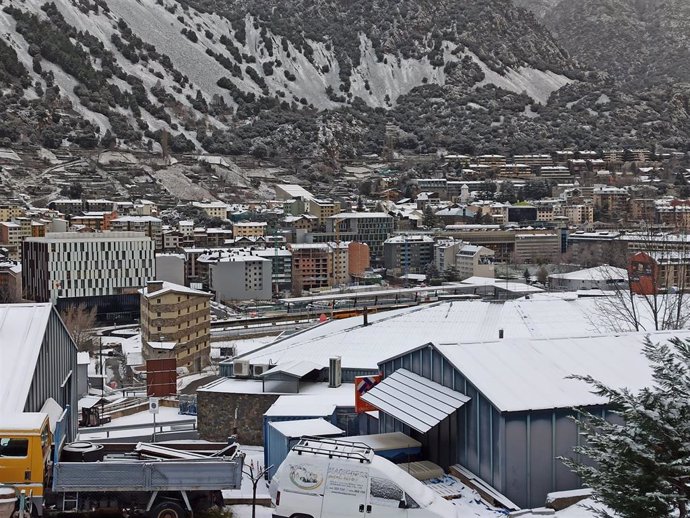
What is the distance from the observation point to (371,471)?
27.1ft

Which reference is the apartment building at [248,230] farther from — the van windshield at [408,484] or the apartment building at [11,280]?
the van windshield at [408,484]

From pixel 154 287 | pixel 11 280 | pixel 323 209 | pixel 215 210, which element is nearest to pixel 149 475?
pixel 154 287

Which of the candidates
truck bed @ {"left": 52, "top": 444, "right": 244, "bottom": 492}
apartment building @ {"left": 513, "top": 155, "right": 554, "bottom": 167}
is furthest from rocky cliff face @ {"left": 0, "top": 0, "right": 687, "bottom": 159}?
truck bed @ {"left": 52, "top": 444, "right": 244, "bottom": 492}

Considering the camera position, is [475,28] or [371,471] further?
[475,28]

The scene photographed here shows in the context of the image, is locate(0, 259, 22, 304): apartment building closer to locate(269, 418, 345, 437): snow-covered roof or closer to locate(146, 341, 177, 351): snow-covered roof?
locate(146, 341, 177, 351): snow-covered roof

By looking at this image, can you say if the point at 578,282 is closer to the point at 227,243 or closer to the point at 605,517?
the point at 227,243

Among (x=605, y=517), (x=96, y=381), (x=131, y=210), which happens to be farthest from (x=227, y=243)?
(x=605, y=517)

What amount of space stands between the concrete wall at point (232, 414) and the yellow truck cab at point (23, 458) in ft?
23.8

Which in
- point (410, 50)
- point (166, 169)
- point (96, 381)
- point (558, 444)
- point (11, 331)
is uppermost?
point (410, 50)

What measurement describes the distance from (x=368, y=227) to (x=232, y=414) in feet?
194

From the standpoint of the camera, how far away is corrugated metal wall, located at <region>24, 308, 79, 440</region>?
10.6 meters

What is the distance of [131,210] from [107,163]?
16797mm

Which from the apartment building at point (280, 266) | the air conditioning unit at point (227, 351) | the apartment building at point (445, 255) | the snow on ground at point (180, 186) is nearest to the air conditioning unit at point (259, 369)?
the air conditioning unit at point (227, 351)

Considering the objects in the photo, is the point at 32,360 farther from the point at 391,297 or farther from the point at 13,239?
the point at 13,239
